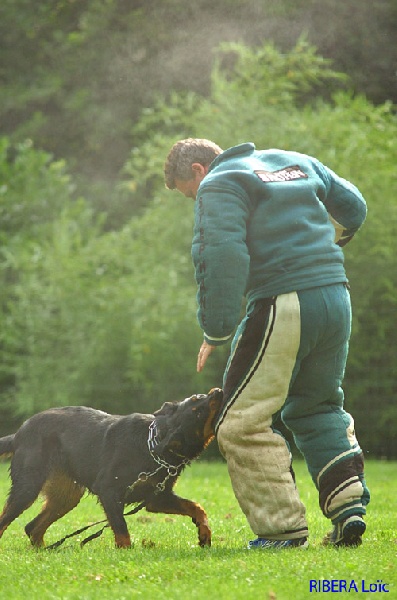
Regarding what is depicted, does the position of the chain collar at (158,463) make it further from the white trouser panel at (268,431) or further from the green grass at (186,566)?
the white trouser panel at (268,431)

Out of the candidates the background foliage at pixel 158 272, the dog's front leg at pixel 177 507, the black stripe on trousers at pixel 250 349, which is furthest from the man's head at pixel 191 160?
the background foliage at pixel 158 272

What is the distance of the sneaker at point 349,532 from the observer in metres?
4.38

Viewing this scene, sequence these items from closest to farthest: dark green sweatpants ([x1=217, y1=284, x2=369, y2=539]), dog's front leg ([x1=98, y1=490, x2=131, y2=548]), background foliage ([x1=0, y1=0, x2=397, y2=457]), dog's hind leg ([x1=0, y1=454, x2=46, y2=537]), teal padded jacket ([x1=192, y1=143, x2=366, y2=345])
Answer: teal padded jacket ([x1=192, y1=143, x2=366, y2=345])
dark green sweatpants ([x1=217, y1=284, x2=369, y2=539])
dog's front leg ([x1=98, y1=490, x2=131, y2=548])
dog's hind leg ([x1=0, y1=454, x2=46, y2=537])
background foliage ([x1=0, y1=0, x2=397, y2=457])

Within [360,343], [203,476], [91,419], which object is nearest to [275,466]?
[91,419]

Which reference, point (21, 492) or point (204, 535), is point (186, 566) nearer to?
point (204, 535)

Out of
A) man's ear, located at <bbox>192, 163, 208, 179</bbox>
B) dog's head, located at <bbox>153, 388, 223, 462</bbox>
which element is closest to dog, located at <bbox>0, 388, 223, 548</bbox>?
dog's head, located at <bbox>153, 388, 223, 462</bbox>

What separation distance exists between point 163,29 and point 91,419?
47.3ft

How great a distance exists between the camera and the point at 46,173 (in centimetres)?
1420

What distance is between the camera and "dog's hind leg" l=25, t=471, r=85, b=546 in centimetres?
511

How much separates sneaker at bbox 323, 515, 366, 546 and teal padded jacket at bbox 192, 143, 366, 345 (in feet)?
3.46

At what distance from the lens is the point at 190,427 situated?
4.58 metres

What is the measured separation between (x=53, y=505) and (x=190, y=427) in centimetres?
107

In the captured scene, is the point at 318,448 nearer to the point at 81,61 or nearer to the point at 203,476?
the point at 203,476

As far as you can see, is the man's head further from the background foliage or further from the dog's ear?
the background foliage
